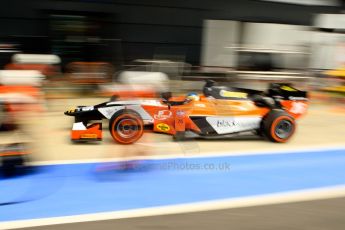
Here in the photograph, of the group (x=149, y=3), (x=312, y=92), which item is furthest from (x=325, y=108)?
(x=149, y=3)

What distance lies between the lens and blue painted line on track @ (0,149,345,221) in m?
3.73

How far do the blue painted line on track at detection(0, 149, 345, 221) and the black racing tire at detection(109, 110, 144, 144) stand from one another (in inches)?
24.2

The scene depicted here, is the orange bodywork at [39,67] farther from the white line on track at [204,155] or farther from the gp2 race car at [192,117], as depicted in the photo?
the white line on track at [204,155]

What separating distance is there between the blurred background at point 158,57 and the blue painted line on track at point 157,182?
1.09 ft

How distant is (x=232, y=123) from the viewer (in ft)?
18.3

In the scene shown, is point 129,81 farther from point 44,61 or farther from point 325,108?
point 325,108

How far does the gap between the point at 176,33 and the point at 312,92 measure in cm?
353

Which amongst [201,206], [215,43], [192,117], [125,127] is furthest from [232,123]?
[215,43]

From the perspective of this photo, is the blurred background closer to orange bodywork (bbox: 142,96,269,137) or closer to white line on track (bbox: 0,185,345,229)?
orange bodywork (bbox: 142,96,269,137)

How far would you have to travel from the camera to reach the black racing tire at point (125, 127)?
5216mm

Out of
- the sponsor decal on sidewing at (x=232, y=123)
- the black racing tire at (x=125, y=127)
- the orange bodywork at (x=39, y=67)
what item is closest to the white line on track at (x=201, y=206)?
the sponsor decal on sidewing at (x=232, y=123)

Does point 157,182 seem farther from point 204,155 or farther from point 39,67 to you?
point 39,67

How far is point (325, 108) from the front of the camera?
339 inches

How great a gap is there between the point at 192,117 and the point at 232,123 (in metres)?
0.55
